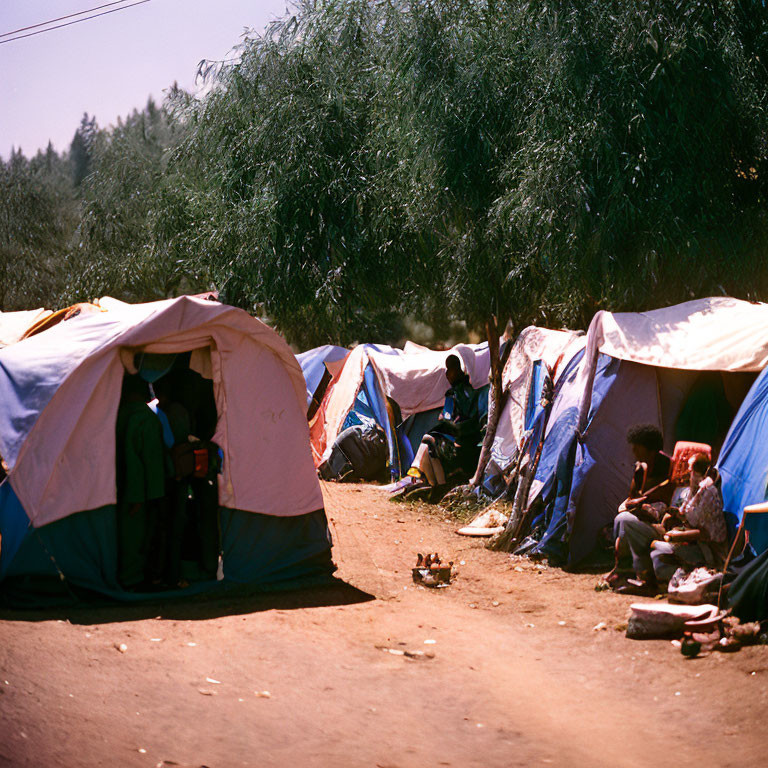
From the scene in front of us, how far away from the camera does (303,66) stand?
48.1 feet

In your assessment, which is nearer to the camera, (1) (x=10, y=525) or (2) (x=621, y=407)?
(1) (x=10, y=525)

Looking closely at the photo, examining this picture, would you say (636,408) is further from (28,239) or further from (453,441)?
(28,239)

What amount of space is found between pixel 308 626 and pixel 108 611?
4.98ft

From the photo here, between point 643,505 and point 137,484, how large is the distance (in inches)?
157

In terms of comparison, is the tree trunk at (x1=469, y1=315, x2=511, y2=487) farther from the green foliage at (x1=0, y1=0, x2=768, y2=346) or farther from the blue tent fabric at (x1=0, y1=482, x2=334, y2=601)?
the blue tent fabric at (x1=0, y1=482, x2=334, y2=601)

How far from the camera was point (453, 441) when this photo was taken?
12453 mm

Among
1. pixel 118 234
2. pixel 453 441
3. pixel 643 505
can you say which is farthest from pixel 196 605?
pixel 118 234

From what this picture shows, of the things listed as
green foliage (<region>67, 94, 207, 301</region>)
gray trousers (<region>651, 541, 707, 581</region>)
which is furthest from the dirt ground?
green foliage (<region>67, 94, 207, 301</region>)

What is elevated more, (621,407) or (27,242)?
(27,242)

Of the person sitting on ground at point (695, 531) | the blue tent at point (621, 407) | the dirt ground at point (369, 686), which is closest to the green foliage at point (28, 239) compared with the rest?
the blue tent at point (621, 407)

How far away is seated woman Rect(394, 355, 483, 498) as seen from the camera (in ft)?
40.8

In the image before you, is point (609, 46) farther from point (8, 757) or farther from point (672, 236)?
point (8, 757)

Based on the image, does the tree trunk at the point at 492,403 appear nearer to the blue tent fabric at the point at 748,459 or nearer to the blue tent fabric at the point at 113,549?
the blue tent fabric at the point at 113,549

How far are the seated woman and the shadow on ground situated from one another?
4.78m
